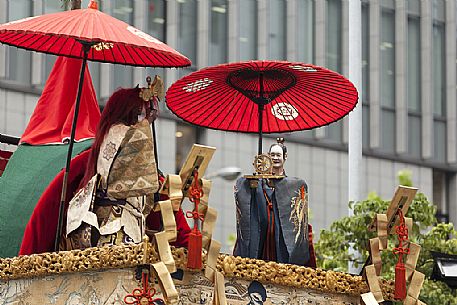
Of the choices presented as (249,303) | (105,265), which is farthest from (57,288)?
(249,303)

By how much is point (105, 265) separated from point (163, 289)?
0.32 m

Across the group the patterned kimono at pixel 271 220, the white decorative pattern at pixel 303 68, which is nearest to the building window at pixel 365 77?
the white decorative pattern at pixel 303 68

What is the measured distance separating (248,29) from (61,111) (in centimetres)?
1890

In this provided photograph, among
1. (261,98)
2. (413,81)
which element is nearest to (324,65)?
(413,81)

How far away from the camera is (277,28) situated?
89.2 ft

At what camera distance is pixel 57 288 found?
6.08 m

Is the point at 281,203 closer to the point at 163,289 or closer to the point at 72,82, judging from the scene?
the point at 163,289

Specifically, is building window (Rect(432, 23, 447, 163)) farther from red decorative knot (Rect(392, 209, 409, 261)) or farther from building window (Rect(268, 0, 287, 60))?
red decorative knot (Rect(392, 209, 409, 261))

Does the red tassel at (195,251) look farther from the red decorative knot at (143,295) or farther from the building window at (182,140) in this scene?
the building window at (182,140)

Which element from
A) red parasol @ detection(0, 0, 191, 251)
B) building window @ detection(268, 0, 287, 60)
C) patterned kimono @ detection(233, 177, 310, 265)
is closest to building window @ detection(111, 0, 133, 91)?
building window @ detection(268, 0, 287, 60)

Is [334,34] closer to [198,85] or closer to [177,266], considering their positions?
[198,85]

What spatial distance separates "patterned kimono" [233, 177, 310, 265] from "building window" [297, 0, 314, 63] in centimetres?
2050

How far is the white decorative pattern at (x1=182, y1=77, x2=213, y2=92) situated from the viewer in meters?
7.43

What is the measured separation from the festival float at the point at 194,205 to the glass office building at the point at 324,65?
1443 centimetres
